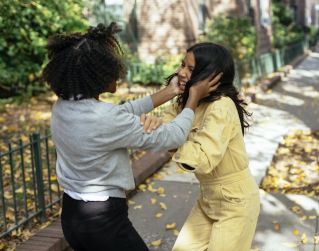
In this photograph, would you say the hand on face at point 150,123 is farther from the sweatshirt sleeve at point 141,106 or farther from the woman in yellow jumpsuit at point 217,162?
the sweatshirt sleeve at point 141,106

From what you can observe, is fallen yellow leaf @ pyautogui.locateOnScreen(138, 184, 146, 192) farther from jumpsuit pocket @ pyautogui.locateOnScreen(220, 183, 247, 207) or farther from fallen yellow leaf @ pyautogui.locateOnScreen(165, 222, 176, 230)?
jumpsuit pocket @ pyautogui.locateOnScreen(220, 183, 247, 207)

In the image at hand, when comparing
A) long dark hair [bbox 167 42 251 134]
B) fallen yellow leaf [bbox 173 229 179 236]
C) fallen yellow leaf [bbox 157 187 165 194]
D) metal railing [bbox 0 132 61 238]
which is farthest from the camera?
fallen yellow leaf [bbox 157 187 165 194]

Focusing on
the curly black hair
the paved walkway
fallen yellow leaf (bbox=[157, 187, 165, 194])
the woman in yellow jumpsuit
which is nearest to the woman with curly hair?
the curly black hair

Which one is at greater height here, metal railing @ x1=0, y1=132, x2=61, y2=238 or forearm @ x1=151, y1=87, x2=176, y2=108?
forearm @ x1=151, y1=87, x2=176, y2=108

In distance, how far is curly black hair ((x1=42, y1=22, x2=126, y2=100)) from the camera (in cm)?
223

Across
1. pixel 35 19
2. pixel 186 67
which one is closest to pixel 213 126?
pixel 186 67

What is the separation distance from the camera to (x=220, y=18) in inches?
563

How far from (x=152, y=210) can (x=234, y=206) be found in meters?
2.64

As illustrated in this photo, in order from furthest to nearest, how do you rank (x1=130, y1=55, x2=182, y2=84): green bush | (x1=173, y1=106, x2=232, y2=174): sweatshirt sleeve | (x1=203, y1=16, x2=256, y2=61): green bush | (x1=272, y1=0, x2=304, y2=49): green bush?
(x1=272, y1=0, x2=304, y2=49): green bush
(x1=203, y1=16, x2=256, y2=61): green bush
(x1=130, y1=55, x2=182, y2=84): green bush
(x1=173, y1=106, x2=232, y2=174): sweatshirt sleeve

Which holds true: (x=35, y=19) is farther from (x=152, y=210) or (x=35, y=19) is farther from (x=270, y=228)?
(x=270, y=228)

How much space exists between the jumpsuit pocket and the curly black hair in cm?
82

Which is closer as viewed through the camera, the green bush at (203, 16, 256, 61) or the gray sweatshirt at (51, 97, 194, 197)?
the gray sweatshirt at (51, 97, 194, 197)

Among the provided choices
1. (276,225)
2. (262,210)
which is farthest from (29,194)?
(276,225)

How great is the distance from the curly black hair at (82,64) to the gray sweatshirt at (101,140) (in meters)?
0.07
